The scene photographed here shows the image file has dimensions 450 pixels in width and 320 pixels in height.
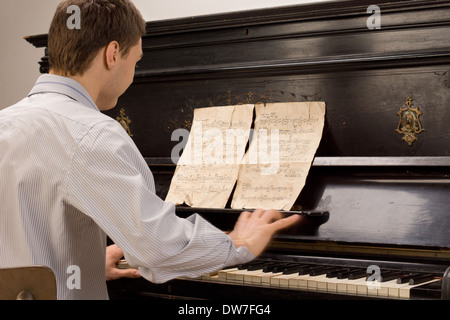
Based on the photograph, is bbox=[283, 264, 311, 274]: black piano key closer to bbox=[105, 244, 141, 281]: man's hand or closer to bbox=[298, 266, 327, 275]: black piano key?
bbox=[298, 266, 327, 275]: black piano key

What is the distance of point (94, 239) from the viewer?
5.14 feet

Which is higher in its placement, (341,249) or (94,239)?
(94,239)

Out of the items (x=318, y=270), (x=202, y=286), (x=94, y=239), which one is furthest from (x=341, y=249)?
(x=94, y=239)

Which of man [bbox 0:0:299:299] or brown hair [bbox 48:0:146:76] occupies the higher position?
brown hair [bbox 48:0:146:76]

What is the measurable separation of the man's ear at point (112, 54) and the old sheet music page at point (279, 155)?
872 millimetres

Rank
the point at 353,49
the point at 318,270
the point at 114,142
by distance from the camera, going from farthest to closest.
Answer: the point at 353,49 → the point at 318,270 → the point at 114,142

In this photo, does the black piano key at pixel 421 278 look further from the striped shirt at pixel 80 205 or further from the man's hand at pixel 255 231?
the striped shirt at pixel 80 205

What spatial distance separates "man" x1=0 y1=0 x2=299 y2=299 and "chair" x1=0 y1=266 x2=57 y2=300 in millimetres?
192

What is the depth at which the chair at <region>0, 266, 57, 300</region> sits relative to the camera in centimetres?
120

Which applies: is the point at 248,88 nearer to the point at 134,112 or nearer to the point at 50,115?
the point at 134,112

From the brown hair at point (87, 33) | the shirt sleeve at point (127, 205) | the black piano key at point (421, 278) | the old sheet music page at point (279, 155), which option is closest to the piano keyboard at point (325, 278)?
the black piano key at point (421, 278)

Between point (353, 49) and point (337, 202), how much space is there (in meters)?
0.62

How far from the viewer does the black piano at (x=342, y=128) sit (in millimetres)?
2012

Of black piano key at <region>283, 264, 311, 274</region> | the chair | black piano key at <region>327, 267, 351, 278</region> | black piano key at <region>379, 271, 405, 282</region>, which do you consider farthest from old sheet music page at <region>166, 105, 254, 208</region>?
the chair
